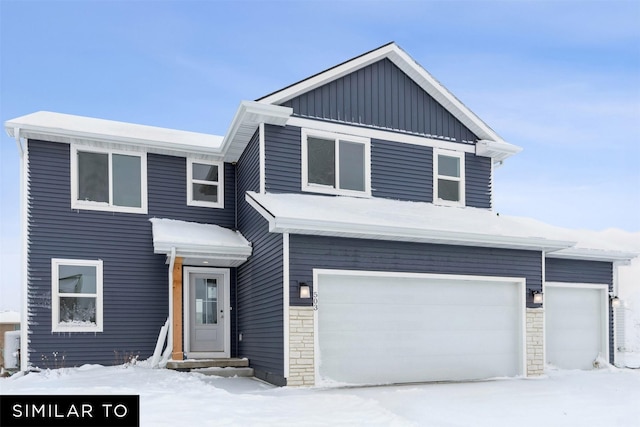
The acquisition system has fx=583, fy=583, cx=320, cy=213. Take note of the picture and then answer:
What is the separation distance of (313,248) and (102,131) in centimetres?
591

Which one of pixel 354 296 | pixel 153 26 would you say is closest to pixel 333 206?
pixel 354 296

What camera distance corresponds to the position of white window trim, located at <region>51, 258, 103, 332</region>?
12078mm

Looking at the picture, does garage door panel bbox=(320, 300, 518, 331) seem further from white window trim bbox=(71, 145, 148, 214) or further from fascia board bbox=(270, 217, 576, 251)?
white window trim bbox=(71, 145, 148, 214)

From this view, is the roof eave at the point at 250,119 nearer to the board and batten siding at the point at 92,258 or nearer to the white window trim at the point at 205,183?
the white window trim at the point at 205,183

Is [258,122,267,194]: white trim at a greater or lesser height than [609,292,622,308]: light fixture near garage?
greater

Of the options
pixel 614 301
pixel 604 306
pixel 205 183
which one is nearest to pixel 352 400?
pixel 205 183

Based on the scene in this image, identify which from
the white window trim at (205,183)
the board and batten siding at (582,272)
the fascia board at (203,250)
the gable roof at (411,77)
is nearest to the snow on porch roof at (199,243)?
the fascia board at (203,250)

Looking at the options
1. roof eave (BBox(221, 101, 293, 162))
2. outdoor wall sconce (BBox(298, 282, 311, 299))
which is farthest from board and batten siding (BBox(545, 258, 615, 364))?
roof eave (BBox(221, 101, 293, 162))

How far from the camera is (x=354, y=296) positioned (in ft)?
34.7

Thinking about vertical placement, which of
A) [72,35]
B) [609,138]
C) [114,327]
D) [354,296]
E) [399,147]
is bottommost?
[114,327]

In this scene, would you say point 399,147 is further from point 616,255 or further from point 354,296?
point 616,255

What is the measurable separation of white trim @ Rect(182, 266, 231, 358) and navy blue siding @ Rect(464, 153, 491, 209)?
592 centimetres

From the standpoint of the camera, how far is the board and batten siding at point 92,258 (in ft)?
39.5

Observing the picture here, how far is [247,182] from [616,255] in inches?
359
